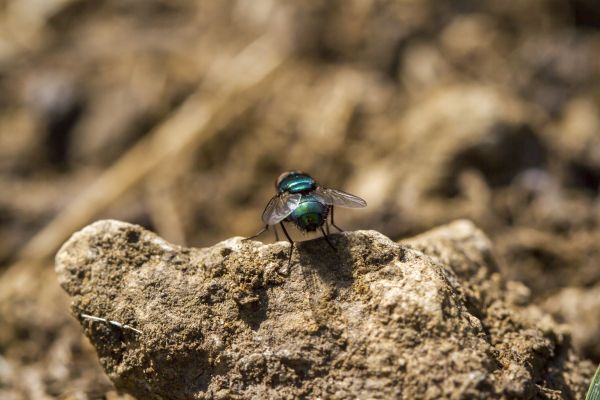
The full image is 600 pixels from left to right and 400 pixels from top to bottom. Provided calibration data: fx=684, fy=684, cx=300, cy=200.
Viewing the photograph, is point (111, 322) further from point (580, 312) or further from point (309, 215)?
point (580, 312)

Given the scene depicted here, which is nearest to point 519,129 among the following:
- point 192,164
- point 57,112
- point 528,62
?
point 528,62

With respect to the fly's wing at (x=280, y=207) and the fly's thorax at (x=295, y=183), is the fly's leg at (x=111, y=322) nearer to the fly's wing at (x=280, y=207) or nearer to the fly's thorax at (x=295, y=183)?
the fly's wing at (x=280, y=207)

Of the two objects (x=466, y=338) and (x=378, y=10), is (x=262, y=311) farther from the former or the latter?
(x=378, y=10)

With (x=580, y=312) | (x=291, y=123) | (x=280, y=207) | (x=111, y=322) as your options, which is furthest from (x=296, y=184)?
(x=291, y=123)

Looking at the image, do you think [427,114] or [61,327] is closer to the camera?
[61,327]

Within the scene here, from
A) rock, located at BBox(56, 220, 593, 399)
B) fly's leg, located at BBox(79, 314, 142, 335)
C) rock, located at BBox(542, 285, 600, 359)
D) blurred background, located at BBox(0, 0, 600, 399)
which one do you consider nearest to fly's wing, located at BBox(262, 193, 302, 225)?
rock, located at BBox(56, 220, 593, 399)
